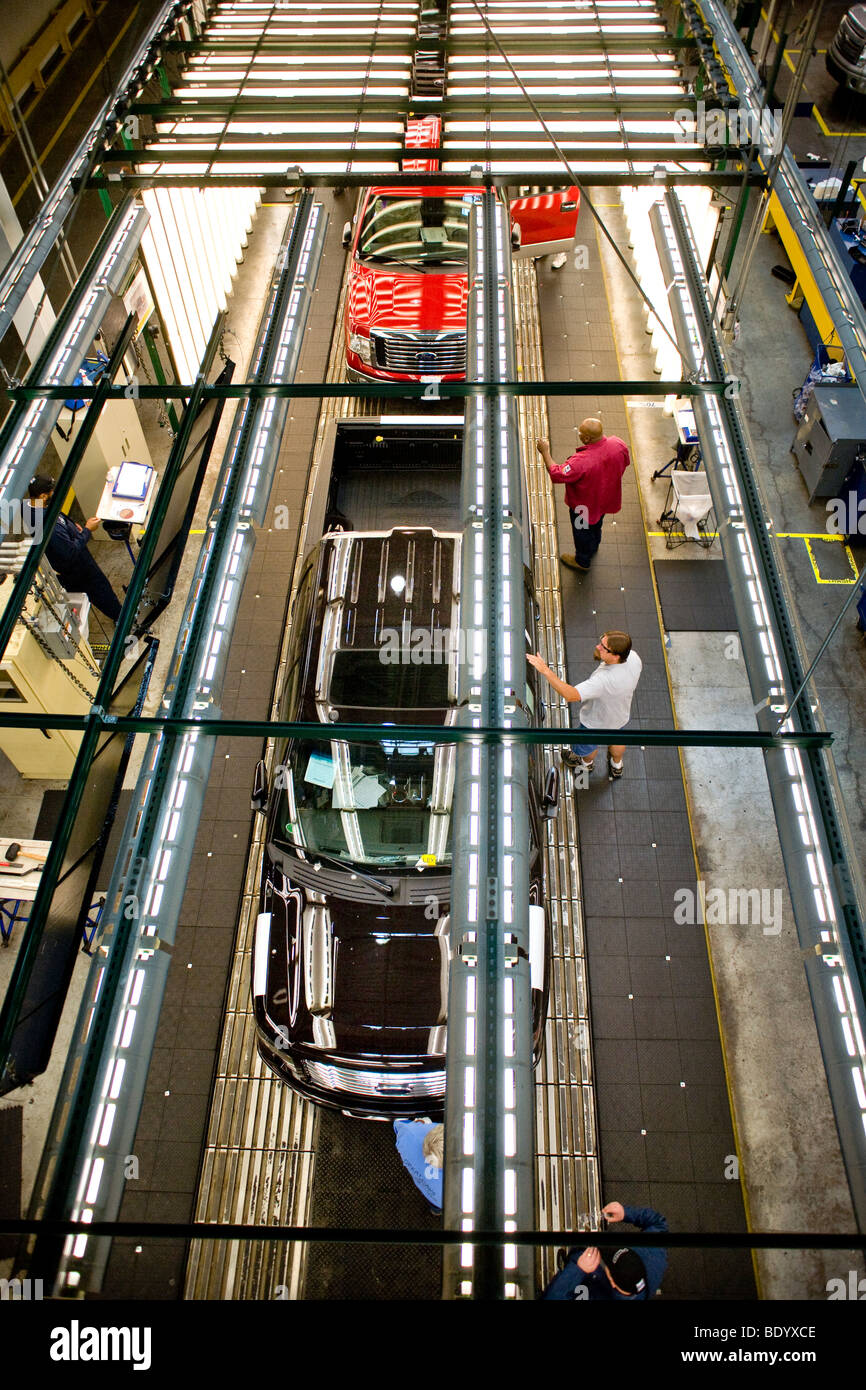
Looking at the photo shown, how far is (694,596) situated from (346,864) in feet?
13.4

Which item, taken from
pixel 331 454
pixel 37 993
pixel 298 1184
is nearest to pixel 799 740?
pixel 298 1184

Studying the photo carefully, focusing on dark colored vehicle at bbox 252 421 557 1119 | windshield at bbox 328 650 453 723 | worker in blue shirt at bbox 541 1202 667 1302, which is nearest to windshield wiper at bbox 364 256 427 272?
dark colored vehicle at bbox 252 421 557 1119

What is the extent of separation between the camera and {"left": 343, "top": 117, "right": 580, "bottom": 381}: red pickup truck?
827 cm

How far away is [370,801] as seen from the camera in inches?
194

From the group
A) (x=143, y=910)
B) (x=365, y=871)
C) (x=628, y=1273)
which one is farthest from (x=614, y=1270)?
(x=143, y=910)

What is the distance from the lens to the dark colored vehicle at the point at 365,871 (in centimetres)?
450

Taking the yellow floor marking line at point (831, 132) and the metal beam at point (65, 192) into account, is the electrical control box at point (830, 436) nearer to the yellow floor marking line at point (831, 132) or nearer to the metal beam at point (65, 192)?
the metal beam at point (65, 192)

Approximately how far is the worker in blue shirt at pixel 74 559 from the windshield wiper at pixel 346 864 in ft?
8.70

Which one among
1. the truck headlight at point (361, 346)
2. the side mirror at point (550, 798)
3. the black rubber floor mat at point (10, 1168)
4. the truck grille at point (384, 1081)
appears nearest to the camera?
the truck grille at point (384, 1081)

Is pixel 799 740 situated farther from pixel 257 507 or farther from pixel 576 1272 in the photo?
pixel 257 507

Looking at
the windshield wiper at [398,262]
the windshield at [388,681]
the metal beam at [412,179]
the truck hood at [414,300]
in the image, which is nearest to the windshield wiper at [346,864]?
the windshield at [388,681]

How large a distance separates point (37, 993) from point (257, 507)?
274cm

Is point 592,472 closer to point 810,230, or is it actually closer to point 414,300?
point 810,230
